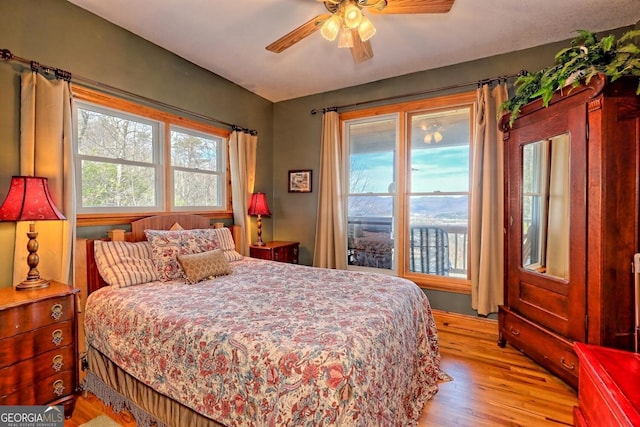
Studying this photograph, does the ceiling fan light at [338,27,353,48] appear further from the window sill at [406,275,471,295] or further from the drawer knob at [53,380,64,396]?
the drawer knob at [53,380,64,396]

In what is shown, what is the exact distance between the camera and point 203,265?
7.69ft

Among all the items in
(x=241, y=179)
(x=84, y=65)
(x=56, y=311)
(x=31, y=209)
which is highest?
(x=84, y=65)

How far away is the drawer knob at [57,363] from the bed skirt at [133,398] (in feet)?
0.69

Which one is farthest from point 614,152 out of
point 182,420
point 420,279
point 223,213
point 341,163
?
point 223,213

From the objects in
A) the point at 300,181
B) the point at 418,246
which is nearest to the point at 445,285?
the point at 418,246

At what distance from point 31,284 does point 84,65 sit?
1.68m

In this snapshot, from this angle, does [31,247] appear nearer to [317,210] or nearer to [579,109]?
[317,210]

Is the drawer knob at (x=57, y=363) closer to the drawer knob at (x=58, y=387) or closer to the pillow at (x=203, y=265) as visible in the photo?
the drawer knob at (x=58, y=387)

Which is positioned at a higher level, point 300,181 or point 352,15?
point 352,15

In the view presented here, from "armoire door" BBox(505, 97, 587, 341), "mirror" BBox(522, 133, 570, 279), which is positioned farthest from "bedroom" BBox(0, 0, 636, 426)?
"mirror" BBox(522, 133, 570, 279)

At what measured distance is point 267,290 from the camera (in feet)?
6.72

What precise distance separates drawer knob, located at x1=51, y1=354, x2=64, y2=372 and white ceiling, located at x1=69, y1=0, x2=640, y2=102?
2.49 meters

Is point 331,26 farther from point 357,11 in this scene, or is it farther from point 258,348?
point 258,348

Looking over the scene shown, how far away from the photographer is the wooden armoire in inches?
70.6
